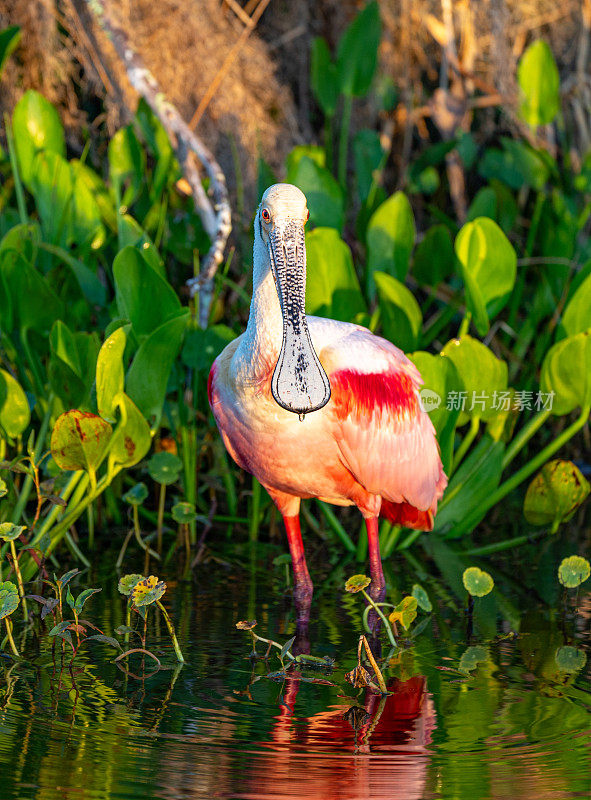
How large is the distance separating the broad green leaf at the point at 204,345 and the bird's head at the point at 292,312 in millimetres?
1179

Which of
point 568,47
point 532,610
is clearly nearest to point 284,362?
point 532,610

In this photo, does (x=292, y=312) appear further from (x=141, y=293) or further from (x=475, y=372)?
(x=475, y=372)

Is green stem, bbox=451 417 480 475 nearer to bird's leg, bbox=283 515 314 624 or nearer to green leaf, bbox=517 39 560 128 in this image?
bird's leg, bbox=283 515 314 624

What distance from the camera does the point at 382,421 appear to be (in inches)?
150

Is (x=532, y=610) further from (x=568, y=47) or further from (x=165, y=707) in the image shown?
(x=568, y=47)

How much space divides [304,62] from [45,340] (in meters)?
3.79

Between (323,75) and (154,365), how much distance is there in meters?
2.83

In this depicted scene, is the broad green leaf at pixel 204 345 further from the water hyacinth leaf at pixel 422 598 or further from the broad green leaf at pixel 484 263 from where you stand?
the water hyacinth leaf at pixel 422 598

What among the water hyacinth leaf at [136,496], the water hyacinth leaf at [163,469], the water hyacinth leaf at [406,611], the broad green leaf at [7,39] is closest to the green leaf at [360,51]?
the broad green leaf at [7,39]

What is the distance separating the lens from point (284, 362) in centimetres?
329

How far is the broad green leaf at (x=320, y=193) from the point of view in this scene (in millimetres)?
4930

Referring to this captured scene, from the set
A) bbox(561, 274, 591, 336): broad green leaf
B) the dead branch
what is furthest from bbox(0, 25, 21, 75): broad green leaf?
bbox(561, 274, 591, 336): broad green leaf

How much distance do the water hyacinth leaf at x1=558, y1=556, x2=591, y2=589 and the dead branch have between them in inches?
75.6

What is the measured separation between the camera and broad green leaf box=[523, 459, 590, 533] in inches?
167
